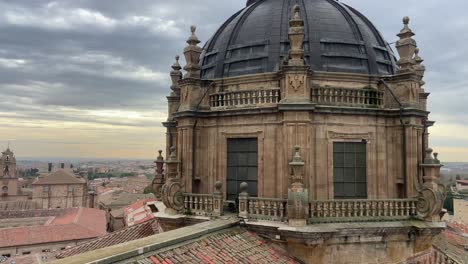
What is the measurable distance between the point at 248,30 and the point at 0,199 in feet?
301

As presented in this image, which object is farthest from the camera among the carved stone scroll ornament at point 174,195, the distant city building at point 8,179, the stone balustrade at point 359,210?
the distant city building at point 8,179

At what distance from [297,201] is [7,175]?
329 feet

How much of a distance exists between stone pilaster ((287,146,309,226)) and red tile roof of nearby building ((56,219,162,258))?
24.9ft

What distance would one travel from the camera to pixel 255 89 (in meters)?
14.7

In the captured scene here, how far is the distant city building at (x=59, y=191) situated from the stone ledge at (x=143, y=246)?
8418cm

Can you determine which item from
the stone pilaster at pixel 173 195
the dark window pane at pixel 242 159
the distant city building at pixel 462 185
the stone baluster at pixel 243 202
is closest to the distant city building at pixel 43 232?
the stone pilaster at pixel 173 195

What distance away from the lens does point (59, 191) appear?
86.8 metres

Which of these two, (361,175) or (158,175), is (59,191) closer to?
(158,175)

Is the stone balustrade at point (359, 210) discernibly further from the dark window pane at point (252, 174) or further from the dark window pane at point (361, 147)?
the dark window pane at point (252, 174)

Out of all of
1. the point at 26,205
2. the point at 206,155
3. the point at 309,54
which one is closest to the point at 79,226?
the point at 26,205

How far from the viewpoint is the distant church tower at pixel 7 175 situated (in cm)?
9150

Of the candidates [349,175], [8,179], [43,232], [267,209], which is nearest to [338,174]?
[349,175]

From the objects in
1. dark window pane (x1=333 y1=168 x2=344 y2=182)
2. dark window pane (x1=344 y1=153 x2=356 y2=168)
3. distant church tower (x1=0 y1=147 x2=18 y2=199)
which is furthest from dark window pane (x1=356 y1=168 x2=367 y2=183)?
distant church tower (x1=0 y1=147 x2=18 y2=199)

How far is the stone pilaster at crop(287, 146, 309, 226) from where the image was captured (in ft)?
39.0
